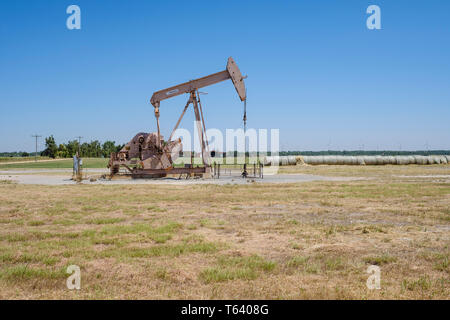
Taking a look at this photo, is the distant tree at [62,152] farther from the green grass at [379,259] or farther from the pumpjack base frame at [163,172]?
the green grass at [379,259]

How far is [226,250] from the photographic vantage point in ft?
17.7

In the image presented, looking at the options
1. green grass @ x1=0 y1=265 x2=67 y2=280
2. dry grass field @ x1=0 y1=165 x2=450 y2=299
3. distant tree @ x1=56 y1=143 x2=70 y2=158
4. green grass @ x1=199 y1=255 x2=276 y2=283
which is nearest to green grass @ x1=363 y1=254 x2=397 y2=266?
dry grass field @ x1=0 y1=165 x2=450 y2=299

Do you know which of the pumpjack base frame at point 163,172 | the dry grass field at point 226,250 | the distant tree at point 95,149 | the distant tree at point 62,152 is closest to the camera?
the dry grass field at point 226,250

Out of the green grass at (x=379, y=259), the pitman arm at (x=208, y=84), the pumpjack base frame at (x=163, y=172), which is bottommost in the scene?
the green grass at (x=379, y=259)

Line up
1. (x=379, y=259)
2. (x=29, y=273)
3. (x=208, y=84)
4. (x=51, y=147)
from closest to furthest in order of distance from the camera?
(x=29, y=273), (x=379, y=259), (x=208, y=84), (x=51, y=147)

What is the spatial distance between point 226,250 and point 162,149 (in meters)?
16.0

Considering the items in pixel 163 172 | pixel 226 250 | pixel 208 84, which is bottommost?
pixel 226 250

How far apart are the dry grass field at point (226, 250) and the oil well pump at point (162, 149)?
1085cm

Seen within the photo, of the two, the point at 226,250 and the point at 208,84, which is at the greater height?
the point at 208,84

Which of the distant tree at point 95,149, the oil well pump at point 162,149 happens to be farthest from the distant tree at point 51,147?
the oil well pump at point 162,149

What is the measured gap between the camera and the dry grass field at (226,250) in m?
3.83

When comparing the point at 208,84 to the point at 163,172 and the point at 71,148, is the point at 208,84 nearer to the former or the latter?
the point at 163,172

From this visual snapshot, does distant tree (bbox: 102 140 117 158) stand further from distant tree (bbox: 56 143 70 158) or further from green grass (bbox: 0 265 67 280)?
green grass (bbox: 0 265 67 280)

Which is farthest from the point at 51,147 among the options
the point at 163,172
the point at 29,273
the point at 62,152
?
the point at 29,273
